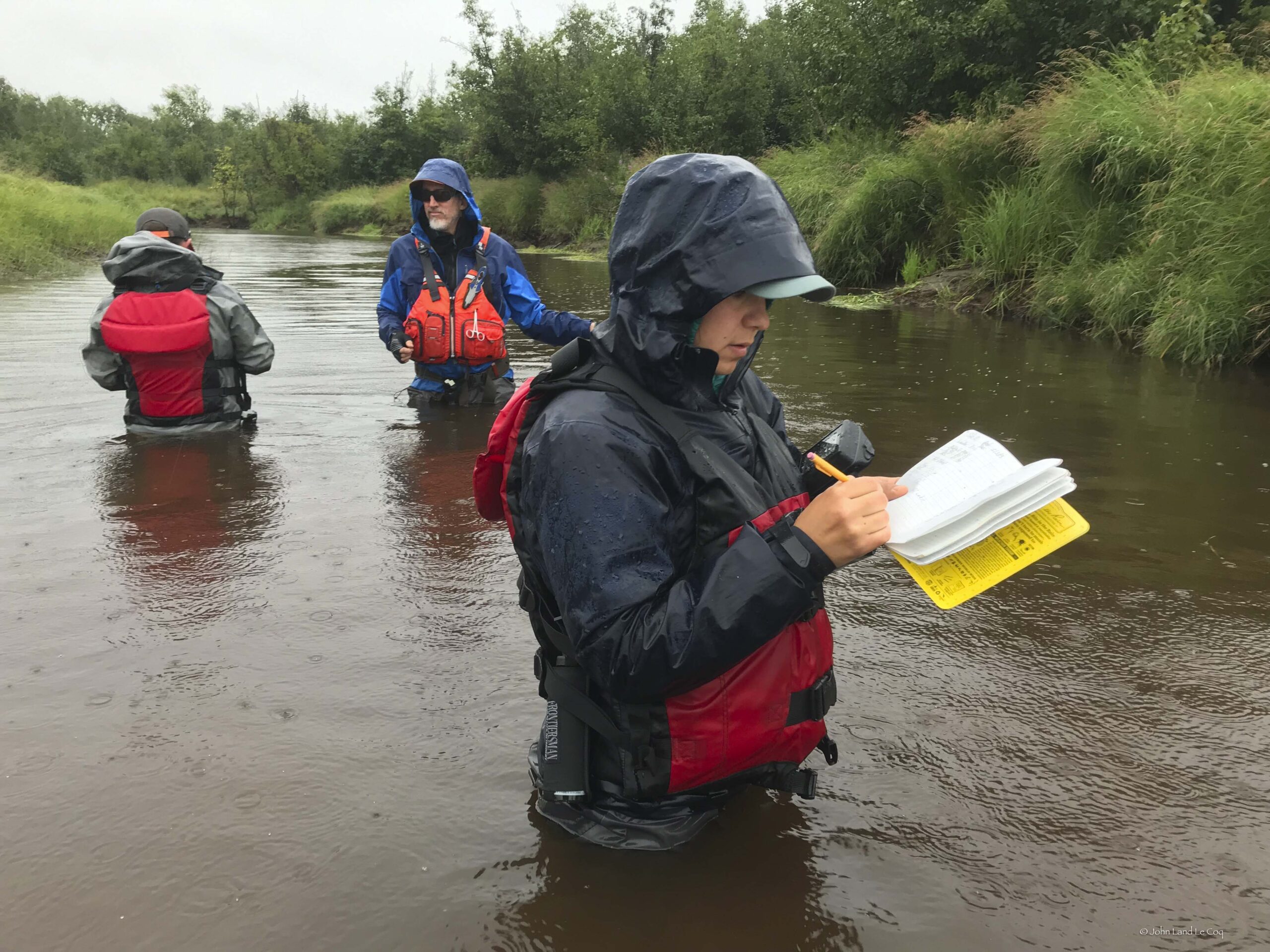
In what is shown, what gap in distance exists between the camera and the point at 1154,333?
379 inches

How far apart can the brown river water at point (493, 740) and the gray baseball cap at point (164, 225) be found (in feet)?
5.30

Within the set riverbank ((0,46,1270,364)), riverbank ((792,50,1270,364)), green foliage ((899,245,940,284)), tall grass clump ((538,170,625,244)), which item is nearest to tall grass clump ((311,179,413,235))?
tall grass clump ((538,170,625,244))

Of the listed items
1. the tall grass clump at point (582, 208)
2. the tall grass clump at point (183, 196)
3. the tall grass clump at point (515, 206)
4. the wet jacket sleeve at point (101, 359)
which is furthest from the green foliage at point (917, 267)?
the tall grass clump at point (183, 196)

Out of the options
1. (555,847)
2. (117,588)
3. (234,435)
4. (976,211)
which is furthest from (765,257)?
(976,211)

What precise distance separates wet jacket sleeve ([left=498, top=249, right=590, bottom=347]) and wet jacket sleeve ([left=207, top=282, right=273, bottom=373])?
67.6 inches

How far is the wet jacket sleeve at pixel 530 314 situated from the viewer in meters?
6.48

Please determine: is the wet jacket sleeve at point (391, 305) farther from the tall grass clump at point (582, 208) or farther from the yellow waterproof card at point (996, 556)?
the tall grass clump at point (582, 208)

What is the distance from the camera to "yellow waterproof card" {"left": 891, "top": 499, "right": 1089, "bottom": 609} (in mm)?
2057

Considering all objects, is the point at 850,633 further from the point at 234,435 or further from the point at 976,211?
the point at 976,211

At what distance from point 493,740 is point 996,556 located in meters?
1.79

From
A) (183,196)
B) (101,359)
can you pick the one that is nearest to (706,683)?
(101,359)

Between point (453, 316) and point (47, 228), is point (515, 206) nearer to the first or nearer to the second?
point (47, 228)

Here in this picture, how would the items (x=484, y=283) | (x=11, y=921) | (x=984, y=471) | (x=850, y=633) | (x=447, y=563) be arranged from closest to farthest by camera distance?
1. (x=984, y=471)
2. (x=11, y=921)
3. (x=850, y=633)
4. (x=447, y=563)
5. (x=484, y=283)

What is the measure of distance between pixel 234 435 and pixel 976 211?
40.5 feet
